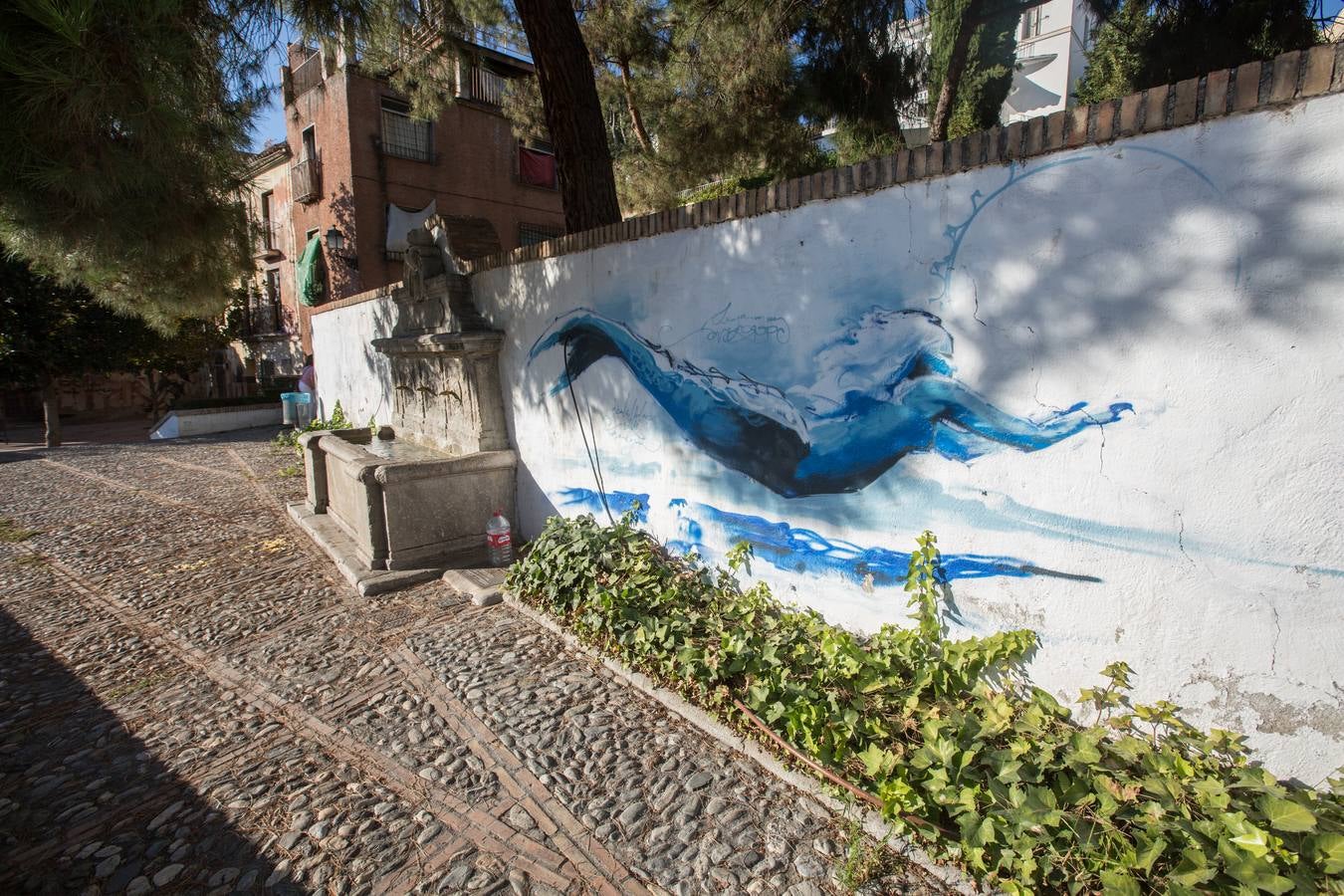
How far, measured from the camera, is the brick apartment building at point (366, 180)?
15758mm

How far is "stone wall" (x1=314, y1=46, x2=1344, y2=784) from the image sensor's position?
210 cm

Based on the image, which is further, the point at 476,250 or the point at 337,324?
the point at 337,324

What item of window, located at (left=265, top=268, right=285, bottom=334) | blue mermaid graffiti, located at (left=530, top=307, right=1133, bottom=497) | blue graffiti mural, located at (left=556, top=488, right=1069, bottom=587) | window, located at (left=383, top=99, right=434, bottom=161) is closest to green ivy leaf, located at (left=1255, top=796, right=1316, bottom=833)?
blue graffiti mural, located at (left=556, top=488, right=1069, bottom=587)

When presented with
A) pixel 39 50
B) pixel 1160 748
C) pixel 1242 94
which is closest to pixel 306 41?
pixel 39 50

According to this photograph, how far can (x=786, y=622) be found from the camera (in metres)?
3.49

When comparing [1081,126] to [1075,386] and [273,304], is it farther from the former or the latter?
[273,304]

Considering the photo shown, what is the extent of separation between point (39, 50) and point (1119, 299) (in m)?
5.42

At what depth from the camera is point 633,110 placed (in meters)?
8.78

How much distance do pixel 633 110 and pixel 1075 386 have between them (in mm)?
7806

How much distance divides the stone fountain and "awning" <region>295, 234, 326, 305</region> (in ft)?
34.1

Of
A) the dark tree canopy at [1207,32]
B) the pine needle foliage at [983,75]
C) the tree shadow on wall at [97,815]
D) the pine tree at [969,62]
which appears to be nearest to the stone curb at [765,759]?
the tree shadow on wall at [97,815]

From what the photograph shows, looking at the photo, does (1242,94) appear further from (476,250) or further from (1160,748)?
(476,250)

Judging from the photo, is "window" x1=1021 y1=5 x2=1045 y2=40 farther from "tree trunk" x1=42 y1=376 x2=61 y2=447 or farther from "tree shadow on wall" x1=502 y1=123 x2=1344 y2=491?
"tree trunk" x1=42 y1=376 x2=61 y2=447
